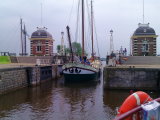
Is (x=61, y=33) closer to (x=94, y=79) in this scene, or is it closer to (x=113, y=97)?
(x=94, y=79)

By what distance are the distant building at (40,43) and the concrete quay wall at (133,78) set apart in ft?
112

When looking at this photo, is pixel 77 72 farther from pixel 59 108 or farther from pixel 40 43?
pixel 40 43

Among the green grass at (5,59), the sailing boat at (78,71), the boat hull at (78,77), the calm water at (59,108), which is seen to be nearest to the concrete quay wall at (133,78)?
the calm water at (59,108)

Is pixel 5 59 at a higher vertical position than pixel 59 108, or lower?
higher

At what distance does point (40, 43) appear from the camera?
Result: 175ft

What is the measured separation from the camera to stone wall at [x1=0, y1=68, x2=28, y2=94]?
19087 millimetres

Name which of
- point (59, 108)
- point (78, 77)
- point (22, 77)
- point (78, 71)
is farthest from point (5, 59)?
point (59, 108)

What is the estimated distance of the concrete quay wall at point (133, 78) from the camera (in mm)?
20859

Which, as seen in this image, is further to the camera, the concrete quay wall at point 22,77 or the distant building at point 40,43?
the distant building at point 40,43

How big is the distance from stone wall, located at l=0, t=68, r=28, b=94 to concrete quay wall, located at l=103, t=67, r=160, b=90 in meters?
9.28

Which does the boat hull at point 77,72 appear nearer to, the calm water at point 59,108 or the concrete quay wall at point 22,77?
the concrete quay wall at point 22,77

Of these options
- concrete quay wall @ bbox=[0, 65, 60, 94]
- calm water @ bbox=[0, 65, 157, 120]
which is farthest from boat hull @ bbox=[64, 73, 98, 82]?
calm water @ bbox=[0, 65, 157, 120]

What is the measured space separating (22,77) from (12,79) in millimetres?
2475

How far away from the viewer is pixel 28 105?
1532 centimetres
